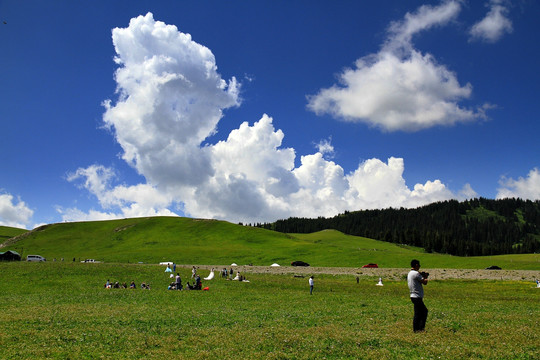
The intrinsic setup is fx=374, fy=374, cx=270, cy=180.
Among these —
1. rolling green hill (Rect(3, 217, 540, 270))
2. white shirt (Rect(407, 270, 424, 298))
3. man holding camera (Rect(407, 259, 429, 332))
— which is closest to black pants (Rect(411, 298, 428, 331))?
man holding camera (Rect(407, 259, 429, 332))

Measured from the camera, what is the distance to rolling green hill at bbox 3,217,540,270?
117 m

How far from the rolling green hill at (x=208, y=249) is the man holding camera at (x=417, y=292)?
98.3 meters

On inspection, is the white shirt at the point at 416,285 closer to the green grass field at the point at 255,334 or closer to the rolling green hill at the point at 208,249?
the green grass field at the point at 255,334

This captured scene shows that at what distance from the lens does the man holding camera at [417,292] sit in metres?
16.6

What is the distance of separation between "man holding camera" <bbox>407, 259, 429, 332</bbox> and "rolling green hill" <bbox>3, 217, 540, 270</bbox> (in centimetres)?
9826

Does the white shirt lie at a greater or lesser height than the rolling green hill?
greater

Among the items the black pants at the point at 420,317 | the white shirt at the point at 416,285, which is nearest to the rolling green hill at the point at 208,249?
the black pants at the point at 420,317

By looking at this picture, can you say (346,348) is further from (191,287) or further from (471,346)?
(191,287)

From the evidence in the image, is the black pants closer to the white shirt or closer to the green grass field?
the green grass field

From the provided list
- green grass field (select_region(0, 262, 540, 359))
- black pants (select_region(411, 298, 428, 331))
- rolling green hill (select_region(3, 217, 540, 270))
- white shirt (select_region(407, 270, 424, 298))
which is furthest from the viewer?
rolling green hill (select_region(3, 217, 540, 270))

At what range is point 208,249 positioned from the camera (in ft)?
468

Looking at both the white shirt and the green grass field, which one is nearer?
the green grass field

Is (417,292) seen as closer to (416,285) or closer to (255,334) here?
(416,285)

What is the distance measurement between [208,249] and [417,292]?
13120 cm
